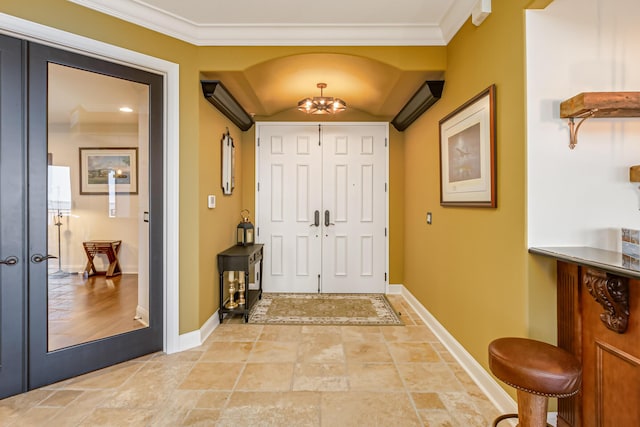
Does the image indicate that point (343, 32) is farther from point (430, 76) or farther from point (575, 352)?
point (575, 352)

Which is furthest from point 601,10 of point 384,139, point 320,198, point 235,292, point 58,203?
point 235,292

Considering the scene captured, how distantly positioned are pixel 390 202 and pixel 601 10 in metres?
3.08

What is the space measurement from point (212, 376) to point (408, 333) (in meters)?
1.88

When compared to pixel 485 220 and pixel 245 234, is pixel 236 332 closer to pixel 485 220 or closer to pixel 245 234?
pixel 245 234

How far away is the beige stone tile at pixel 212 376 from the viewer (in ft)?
7.31

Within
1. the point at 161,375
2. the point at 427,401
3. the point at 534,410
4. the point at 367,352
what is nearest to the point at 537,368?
the point at 534,410

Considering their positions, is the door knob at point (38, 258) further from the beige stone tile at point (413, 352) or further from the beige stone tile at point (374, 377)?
the beige stone tile at point (413, 352)

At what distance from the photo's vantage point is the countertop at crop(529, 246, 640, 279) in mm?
1147

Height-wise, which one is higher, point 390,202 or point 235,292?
point 390,202

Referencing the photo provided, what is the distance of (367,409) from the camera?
198 centimetres

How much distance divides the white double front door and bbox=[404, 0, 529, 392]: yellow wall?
122cm

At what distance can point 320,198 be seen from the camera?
458cm

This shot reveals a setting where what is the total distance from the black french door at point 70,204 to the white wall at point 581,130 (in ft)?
9.02

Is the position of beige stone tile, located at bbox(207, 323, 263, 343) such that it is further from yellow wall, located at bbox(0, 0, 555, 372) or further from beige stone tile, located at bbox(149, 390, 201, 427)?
beige stone tile, located at bbox(149, 390, 201, 427)
